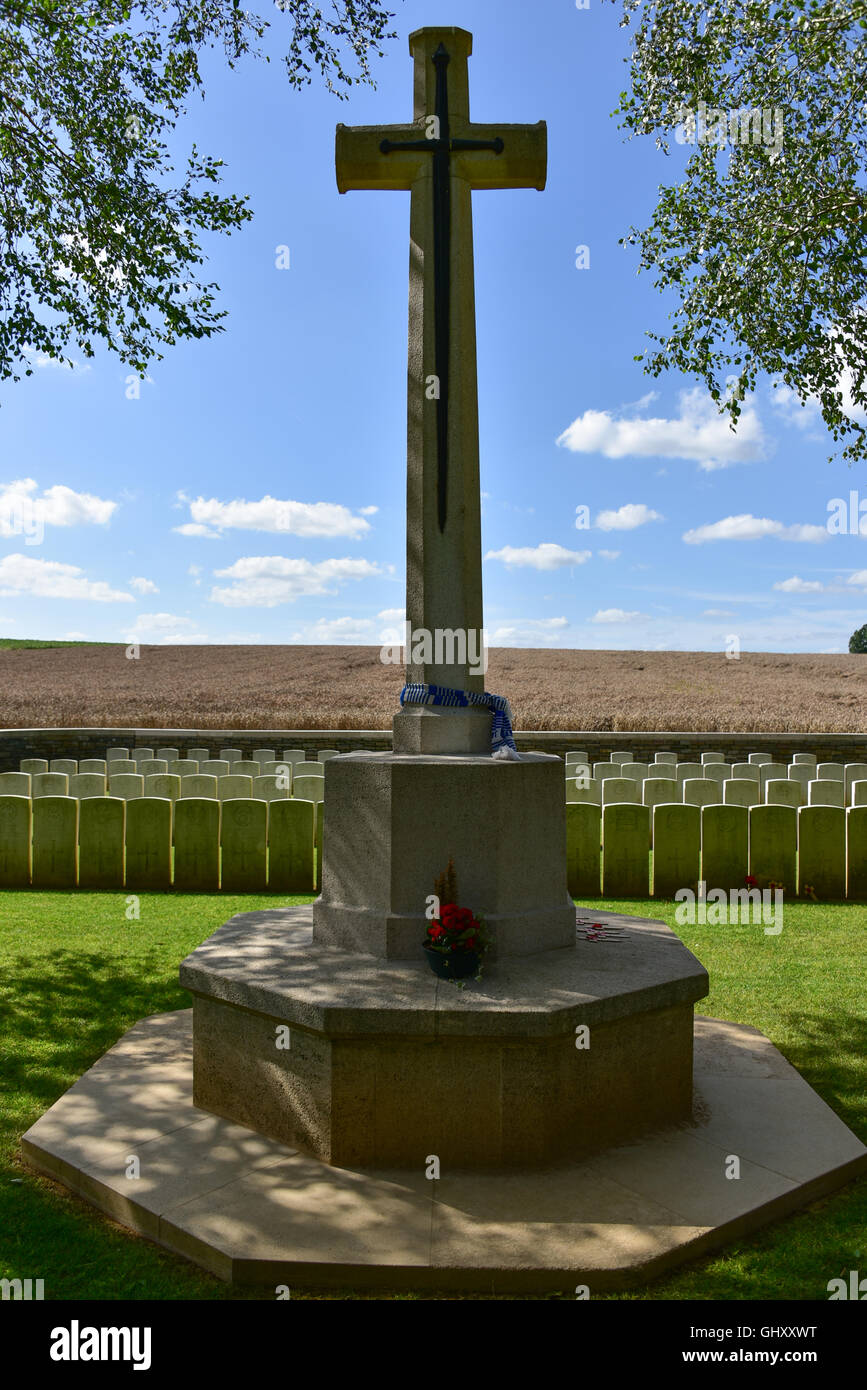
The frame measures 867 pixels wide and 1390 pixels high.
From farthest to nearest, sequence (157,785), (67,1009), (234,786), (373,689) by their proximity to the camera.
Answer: (373,689) → (234,786) → (157,785) → (67,1009)

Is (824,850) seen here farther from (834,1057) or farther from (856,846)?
(834,1057)

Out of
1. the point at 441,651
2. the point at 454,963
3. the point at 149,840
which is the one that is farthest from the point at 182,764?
the point at 454,963

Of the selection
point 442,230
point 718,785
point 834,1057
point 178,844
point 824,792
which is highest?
point 442,230

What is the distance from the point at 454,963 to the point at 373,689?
993 inches

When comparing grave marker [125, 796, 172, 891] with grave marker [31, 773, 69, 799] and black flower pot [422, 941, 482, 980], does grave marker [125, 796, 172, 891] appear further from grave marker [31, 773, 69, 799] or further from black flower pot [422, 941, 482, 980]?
black flower pot [422, 941, 482, 980]

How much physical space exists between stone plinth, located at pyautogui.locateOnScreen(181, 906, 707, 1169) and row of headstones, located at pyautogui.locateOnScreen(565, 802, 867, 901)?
5.19 m

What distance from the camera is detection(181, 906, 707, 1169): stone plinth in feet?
12.3

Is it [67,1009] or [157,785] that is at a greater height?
[157,785]

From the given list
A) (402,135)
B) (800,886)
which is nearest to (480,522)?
(402,135)

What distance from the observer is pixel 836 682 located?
32.0m

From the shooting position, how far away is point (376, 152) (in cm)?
496

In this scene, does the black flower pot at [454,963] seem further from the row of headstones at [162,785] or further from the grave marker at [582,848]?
the row of headstones at [162,785]

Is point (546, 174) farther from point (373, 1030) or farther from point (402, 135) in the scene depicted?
point (373, 1030)

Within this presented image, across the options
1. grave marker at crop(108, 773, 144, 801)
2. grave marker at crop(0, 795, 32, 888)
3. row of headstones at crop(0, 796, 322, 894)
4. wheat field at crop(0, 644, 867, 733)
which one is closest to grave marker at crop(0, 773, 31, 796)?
grave marker at crop(108, 773, 144, 801)
